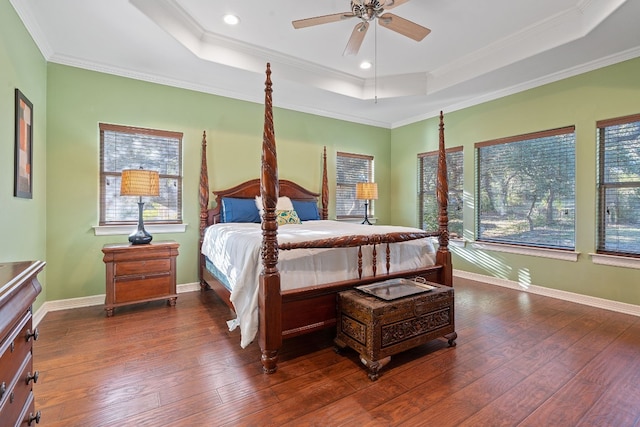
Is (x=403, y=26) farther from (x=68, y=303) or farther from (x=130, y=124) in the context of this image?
(x=68, y=303)

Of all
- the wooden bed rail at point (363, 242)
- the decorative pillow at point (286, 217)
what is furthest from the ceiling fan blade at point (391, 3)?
the decorative pillow at point (286, 217)

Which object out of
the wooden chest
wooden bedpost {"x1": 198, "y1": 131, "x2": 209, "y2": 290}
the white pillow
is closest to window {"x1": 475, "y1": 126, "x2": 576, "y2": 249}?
the wooden chest

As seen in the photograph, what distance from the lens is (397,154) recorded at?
19.5ft

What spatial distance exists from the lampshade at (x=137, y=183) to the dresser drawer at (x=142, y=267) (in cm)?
73

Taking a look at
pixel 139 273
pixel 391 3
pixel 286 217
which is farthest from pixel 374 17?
pixel 139 273

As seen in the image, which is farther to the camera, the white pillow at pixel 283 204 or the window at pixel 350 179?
the window at pixel 350 179

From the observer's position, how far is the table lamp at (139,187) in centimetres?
325

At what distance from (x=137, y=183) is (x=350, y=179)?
342 centimetres

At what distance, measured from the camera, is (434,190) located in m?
5.36

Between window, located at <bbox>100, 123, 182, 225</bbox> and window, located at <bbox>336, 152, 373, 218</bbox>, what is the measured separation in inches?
102

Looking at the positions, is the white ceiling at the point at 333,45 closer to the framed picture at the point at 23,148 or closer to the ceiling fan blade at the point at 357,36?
the ceiling fan blade at the point at 357,36

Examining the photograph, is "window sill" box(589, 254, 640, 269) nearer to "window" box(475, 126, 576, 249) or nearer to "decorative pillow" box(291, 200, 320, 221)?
"window" box(475, 126, 576, 249)

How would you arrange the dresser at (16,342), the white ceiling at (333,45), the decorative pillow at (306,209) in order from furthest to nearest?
the decorative pillow at (306,209) → the white ceiling at (333,45) → the dresser at (16,342)

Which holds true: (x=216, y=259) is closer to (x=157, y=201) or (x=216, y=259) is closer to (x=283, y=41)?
(x=157, y=201)
